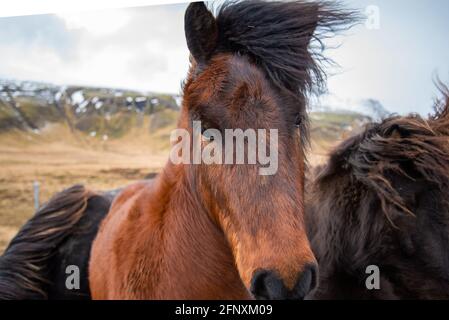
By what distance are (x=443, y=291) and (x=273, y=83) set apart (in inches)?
43.3

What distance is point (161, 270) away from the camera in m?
1.45

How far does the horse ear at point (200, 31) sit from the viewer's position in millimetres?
1317

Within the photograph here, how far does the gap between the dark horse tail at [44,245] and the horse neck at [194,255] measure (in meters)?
0.82

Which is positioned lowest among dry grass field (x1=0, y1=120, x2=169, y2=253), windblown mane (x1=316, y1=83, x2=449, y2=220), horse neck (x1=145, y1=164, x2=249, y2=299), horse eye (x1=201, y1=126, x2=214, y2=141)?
horse neck (x1=145, y1=164, x2=249, y2=299)

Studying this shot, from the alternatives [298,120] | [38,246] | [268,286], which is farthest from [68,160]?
[268,286]

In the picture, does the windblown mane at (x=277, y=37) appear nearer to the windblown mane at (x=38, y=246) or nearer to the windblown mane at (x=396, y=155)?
the windblown mane at (x=396, y=155)

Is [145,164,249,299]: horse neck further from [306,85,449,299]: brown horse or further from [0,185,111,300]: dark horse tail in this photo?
[0,185,111,300]: dark horse tail

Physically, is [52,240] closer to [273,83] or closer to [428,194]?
[273,83]

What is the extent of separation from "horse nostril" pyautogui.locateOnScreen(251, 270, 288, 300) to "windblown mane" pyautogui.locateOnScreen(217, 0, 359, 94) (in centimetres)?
52

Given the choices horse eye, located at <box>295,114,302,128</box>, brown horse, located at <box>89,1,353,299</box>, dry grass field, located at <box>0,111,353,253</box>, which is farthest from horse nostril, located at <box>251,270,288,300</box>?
dry grass field, located at <box>0,111,353,253</box>

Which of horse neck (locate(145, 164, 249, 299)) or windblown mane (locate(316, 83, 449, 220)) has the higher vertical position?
windblown mane (locate(316, 83, 449, 220))

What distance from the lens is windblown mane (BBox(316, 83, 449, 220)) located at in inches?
71.1

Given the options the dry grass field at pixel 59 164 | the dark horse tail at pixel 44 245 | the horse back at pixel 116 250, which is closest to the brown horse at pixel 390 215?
the horse back at pixel 116 250

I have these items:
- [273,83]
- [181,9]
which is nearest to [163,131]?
[181,9]
